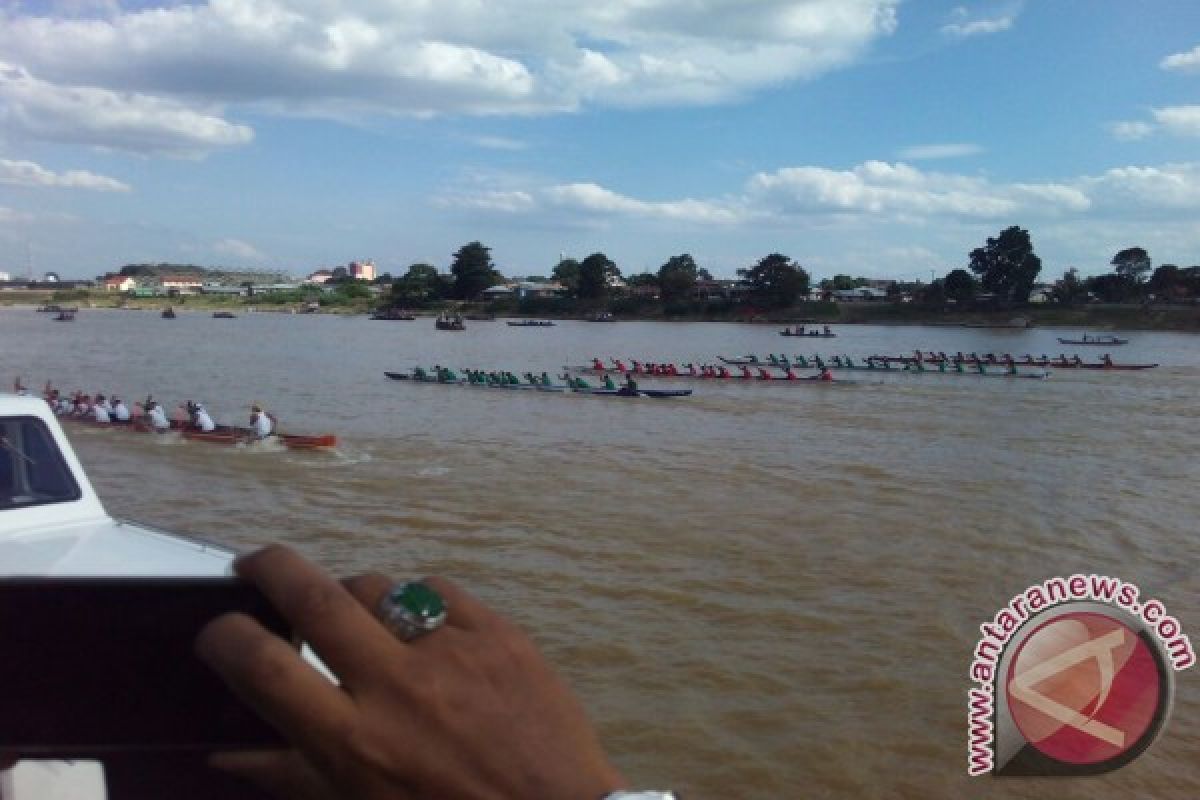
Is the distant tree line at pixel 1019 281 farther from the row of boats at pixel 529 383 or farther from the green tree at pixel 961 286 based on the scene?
the row of boats at pixel 529 383

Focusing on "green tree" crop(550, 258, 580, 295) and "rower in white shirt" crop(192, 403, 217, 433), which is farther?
"green tree" crop(550, 258, 580, 295)

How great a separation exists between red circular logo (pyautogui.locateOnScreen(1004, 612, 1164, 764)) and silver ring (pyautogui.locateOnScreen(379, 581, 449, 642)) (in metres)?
2.64

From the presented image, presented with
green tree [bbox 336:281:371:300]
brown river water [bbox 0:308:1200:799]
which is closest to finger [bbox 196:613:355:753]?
brown river water [bbox 0:308:1200:799]

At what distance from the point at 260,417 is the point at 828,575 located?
14147 mm

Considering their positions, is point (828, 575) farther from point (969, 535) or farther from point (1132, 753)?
point (1132, 753)

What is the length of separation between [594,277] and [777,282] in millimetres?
24518

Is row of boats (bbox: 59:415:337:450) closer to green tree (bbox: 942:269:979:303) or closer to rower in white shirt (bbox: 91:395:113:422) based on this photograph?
rower in white shirt (bbox: 91:395:113:422)

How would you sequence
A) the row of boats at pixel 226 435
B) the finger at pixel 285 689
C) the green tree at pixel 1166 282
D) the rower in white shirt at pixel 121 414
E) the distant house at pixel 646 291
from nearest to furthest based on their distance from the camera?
the finger at pixel 285 689 → the row of boats at pixel 226 435 → the rower in white shirt at pixel 121 414 → the green tree at pixel 1166 282 → the distant house at pixel 646 291

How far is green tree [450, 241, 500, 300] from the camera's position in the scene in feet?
409

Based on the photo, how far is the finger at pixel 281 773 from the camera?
56.7 inches

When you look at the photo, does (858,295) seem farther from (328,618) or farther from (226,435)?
(328,618)

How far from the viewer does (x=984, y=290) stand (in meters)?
103

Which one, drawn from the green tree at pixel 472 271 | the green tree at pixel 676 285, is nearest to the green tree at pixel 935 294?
the green tree at pixel 676 285

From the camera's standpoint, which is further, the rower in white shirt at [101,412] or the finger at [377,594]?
the rower in white shirt at [101,412]
